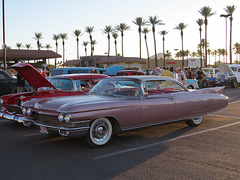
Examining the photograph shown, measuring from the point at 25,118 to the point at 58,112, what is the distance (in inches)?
47.8

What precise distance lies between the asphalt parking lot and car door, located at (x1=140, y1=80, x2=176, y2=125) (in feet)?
1.43

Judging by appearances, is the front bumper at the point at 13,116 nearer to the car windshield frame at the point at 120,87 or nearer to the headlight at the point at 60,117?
the car windshield frame at the point at 120,87

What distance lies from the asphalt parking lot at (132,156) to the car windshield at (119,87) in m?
1.02

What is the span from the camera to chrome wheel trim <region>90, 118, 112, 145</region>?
5.10m

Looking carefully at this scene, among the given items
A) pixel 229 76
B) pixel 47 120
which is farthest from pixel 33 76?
pixel 229 76

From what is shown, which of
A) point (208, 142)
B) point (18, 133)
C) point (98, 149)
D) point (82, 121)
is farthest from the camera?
point (18, 133)

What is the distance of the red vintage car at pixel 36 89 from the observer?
7.22m

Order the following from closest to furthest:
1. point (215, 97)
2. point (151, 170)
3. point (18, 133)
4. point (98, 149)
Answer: point (151, 170) → point (98, 149) → point (18, 133) → point (215, 97)

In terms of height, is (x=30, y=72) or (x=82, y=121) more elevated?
(x=30, y=72)

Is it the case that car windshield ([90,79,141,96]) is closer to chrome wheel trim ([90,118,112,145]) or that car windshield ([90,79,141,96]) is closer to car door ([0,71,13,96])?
chrome wheel trim ([90,118,112,145])

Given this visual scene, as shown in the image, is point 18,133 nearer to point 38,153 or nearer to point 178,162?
point 38,153

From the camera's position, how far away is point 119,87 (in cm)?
604

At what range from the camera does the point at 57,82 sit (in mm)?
8438

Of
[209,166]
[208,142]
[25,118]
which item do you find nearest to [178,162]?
[209,166]
